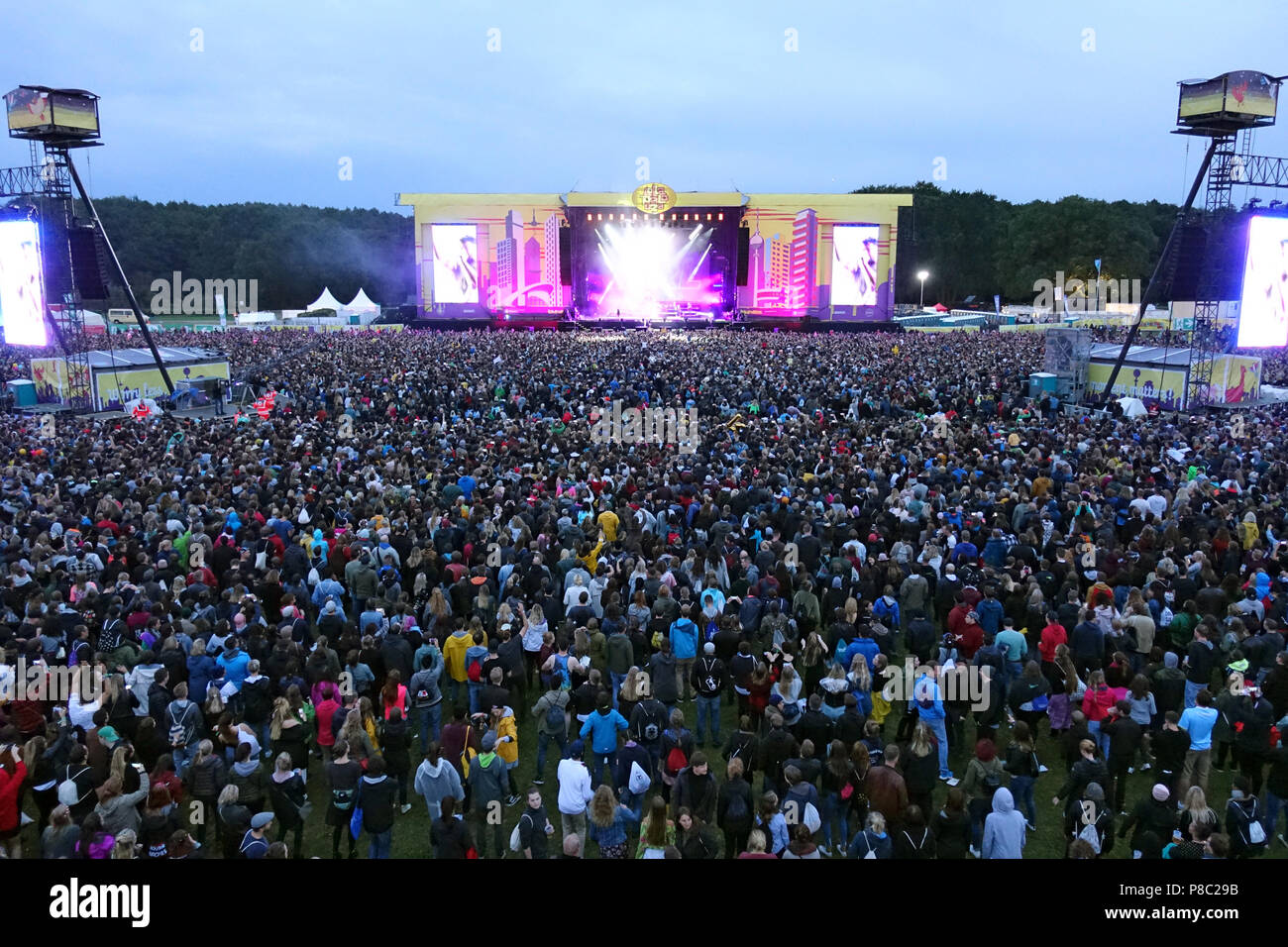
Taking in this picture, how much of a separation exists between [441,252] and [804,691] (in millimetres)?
54622

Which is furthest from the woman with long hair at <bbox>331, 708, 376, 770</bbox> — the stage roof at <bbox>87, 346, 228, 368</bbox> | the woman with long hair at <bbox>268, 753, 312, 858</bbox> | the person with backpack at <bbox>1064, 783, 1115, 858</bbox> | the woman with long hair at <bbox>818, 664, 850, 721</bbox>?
the stage roof at <bbox>87, 346, 228, 368</bbox>

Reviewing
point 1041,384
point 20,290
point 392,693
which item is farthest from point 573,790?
point 20,290

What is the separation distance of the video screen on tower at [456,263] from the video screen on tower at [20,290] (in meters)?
33.3

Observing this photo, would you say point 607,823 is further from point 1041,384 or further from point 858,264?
point 858,264

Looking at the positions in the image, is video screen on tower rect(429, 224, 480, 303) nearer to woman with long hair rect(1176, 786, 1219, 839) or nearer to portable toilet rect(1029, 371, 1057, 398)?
portable toilet rect(1029, 371, 1057, 398)

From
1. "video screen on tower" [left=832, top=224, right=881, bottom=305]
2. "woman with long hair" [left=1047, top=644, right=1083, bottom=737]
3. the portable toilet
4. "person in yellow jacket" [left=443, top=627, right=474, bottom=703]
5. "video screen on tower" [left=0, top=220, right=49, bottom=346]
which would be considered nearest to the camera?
"woman with long hair" [left=1047, top=644, right=1083, bottom=737]

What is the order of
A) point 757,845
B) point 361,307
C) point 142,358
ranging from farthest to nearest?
point 361,307, point 142,358, point 757,845

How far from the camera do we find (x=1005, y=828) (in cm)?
524

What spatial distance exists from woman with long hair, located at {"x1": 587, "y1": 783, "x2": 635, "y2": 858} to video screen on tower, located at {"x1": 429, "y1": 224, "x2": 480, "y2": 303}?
55.2 metres

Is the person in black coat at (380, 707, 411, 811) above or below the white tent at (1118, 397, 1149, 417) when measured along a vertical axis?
below

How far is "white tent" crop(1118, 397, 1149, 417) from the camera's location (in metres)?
22.2

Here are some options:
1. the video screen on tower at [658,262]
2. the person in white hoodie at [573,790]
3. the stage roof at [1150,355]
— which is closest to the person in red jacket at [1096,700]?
the person in white hoodie at [573,790]

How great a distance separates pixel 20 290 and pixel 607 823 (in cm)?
2831
